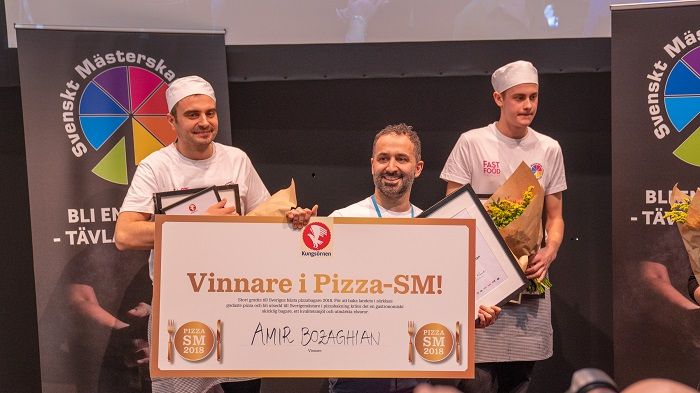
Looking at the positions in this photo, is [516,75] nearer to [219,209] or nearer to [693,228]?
[693,228]

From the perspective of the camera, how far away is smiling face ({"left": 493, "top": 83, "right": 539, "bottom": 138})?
345cm

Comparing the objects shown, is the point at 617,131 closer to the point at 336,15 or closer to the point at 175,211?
the point at 336,15

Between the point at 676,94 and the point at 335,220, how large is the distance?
223 centimetres

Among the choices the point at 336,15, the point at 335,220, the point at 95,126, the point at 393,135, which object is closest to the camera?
the point at 335,220

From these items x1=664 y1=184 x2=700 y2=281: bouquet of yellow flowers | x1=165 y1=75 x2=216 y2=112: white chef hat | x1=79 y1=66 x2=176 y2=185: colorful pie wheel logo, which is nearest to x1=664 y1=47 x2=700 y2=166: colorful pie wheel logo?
x1=664 y1=184 x2=700 y2=281: bouquet of yellow flowers

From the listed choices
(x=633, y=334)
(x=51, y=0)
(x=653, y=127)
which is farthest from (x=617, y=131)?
(x=51, y=0)

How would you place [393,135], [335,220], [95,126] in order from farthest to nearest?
1. [95,126]
2. [393,135]
3. [335,220]

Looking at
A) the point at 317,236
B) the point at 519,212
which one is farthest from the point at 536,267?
Result: the point at 317,236

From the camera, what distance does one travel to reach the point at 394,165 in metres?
2.78

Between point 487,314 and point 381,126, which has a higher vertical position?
point 381,126

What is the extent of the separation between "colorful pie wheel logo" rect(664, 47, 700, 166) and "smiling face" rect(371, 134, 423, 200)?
5.55ft

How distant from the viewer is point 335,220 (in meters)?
2.42

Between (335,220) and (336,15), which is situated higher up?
(336,15)

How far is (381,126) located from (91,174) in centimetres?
150
